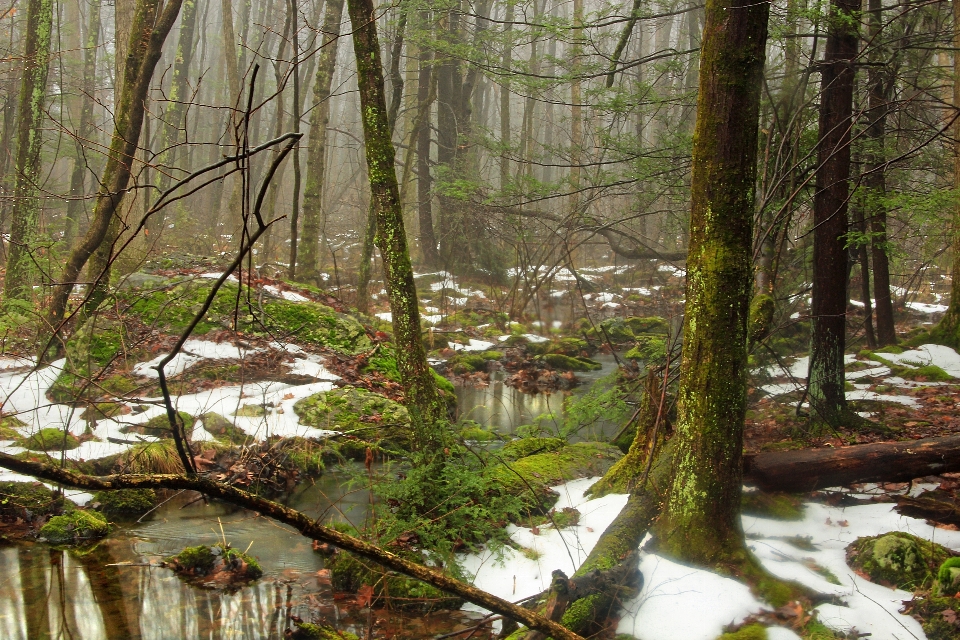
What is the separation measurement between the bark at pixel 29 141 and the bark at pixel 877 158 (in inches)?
423

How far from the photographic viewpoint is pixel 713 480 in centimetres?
433

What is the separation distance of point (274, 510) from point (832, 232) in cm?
648

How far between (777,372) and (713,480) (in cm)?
737

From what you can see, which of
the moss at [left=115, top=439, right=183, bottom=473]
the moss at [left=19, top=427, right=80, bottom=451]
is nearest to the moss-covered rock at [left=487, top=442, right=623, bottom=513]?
the moss at [left=115, top=439, right=183, bottom=473]

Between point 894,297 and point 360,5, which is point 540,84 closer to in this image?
point 360,5

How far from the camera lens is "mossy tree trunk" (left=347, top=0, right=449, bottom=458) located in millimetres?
5355

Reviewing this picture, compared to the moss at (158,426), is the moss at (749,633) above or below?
below

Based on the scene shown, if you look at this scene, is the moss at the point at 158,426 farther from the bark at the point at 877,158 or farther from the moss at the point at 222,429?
the bark at the point at 877,158

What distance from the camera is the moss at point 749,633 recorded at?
3.76 metres

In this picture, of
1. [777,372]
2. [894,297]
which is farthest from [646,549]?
[894,297]

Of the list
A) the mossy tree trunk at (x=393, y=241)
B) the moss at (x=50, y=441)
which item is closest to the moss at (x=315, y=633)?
the mossy tree trunk at (x=393, y=241)

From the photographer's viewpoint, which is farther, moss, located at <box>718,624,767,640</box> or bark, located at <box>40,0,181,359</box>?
bark, located at <box>40,0,181,359</box>

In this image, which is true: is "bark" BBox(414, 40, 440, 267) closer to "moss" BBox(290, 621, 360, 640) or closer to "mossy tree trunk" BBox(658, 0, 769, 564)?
"mossy tree trunk" BBox(658, 0, 769, 564)

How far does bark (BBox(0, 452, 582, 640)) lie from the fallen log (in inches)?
115
